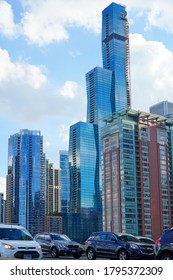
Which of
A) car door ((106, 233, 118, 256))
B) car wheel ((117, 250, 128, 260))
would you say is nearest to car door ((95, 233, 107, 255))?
car door ((106, 233, 118, 256))

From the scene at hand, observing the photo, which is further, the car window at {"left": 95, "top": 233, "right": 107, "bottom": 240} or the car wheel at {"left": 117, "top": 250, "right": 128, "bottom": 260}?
the car window at {"left": 95, "top": 233, "right": 107, "bottom": 240}

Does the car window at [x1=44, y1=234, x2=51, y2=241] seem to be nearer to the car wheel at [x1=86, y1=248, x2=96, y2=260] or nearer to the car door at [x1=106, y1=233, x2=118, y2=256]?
the car wheel at [x1=86, y1=248, x2=96, y2=260]

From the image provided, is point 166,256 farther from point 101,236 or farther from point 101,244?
point 101,236

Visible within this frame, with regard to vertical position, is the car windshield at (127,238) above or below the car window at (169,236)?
below

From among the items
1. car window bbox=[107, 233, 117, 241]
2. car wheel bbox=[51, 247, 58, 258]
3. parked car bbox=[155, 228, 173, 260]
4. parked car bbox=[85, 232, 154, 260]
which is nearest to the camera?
parked car bbox=[155, 228, 173, 260]

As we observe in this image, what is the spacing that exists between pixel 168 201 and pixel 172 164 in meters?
16.6

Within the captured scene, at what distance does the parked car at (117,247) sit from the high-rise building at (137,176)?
133 metres

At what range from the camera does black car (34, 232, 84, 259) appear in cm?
2408

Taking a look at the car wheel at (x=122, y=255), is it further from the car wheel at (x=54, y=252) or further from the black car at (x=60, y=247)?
the car wheel at (x=54, y=252)

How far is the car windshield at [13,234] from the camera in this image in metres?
17.6

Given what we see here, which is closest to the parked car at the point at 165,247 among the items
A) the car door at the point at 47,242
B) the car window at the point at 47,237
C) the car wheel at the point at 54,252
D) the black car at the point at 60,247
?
the black car at the point at 60,247

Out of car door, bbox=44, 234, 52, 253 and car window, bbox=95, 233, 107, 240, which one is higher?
car window, bbox=95, 233, 107, 240
